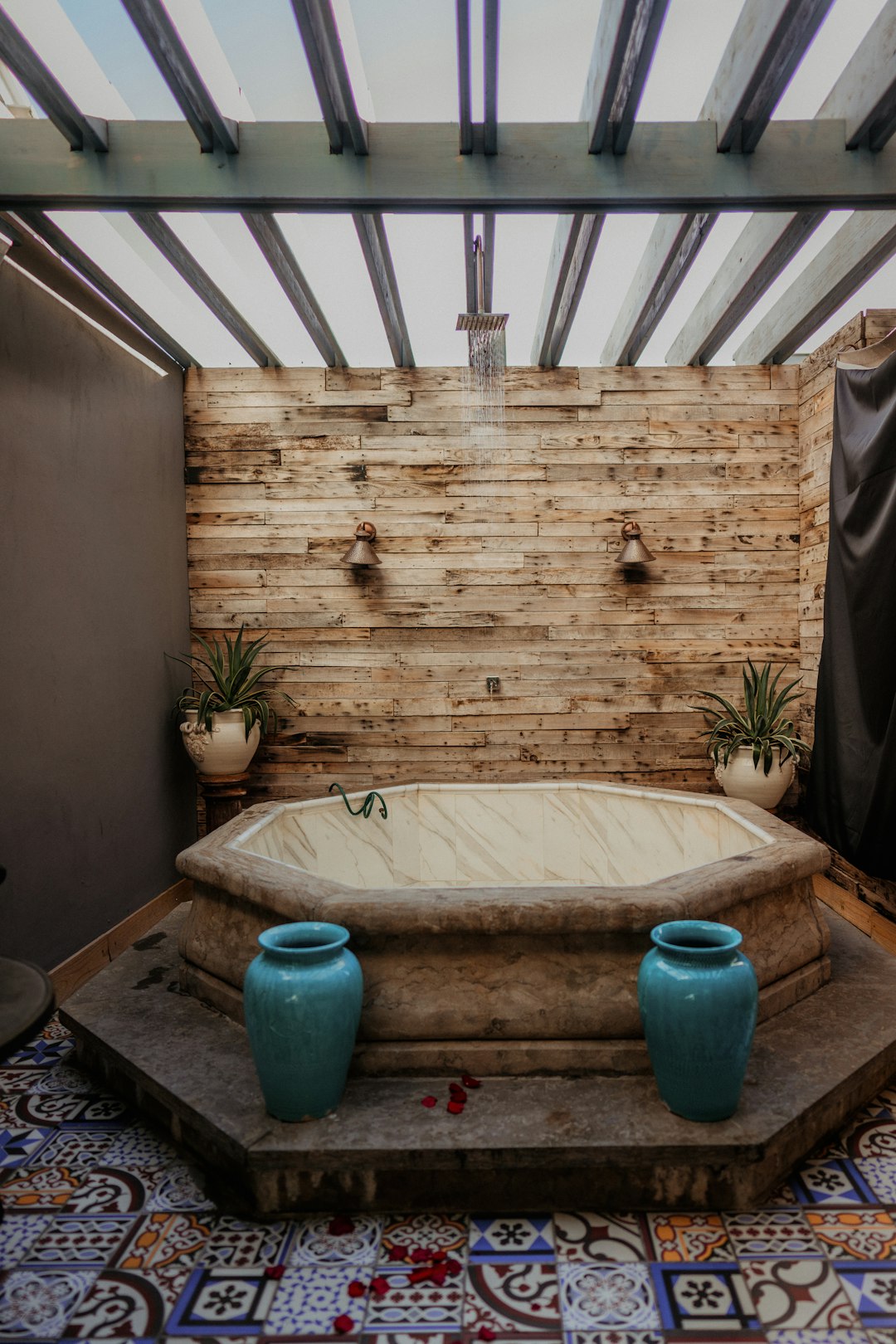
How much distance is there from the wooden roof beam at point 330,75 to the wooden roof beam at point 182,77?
0.31 meters

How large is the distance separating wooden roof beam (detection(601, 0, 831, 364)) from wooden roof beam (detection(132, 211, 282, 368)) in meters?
1.79

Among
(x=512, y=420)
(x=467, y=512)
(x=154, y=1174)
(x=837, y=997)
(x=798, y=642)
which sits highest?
(x=512, y=420)

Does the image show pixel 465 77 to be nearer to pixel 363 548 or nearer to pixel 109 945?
pixel 363 548

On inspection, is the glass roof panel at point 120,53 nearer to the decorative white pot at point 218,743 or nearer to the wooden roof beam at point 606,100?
the wooden roof beam at point 606,100

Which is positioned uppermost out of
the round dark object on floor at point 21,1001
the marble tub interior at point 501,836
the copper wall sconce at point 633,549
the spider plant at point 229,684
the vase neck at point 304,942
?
the copper wall sconce at point 633,549

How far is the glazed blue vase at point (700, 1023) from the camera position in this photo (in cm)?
174

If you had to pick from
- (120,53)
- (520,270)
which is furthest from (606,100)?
(120,53)

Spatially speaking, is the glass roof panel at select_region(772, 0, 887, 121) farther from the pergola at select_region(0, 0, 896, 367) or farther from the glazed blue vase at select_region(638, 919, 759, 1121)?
the glazed blue vase at select_region(638, 919, 759, 1121)

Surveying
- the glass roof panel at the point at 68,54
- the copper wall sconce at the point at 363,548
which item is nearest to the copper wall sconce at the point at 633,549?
the copper wall sconce at the point at 363,548

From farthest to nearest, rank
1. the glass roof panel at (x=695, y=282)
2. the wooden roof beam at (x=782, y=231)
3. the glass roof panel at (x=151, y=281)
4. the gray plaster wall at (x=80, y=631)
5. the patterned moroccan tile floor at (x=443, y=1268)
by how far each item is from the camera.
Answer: the glass roof panel at (x=695, y=282), the glass roof panel at (x=151, y=281), the gray plaster wall at (x=80, y=631), the wooden roof beam at (x=782, y=231), the patterned moroccan tile floor at (x=443, y=1268)

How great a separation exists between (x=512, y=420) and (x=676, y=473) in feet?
3.09

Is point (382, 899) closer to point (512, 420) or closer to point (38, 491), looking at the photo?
point (38, 491)

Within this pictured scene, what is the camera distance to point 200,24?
2047 millimetres

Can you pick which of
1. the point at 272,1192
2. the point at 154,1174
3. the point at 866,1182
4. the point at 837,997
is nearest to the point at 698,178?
the point at 837,997
